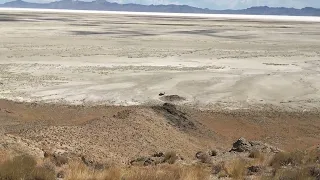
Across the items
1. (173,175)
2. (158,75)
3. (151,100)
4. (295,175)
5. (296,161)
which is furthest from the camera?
(158,75)

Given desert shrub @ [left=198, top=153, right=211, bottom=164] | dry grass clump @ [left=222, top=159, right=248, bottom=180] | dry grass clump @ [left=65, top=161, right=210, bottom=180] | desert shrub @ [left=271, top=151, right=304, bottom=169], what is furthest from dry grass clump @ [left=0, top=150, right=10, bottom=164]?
desert shrub @ [left=271, top=151, right=304, bottom=169]

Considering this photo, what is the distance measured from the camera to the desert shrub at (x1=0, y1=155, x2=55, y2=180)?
766cm

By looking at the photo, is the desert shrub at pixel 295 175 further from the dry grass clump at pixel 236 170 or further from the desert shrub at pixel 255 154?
the desert shrub at pixel 255 154

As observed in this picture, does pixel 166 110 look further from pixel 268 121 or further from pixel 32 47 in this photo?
pixel 32 47

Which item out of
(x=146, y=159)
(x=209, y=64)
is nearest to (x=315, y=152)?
(x=146, y=159)

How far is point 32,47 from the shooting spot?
4953 cm

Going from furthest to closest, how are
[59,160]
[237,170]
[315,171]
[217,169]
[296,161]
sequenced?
[296,161]
[59,160]
[217,169]
[237,170]
[315,171]

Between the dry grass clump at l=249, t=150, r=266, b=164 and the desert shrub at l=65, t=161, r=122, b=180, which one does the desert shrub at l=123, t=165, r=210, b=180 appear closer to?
the desert shrub at l=65, t=161, r=122, b=180

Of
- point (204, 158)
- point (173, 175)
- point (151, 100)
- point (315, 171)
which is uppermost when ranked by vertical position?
point (315, 171)

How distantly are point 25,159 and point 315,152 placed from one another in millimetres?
7293

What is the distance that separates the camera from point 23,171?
26.1ft

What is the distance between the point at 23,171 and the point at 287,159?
20.7 feet

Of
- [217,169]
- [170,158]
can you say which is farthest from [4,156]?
[217,169]

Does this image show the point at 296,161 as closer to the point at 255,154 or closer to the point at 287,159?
the point at 287,159
